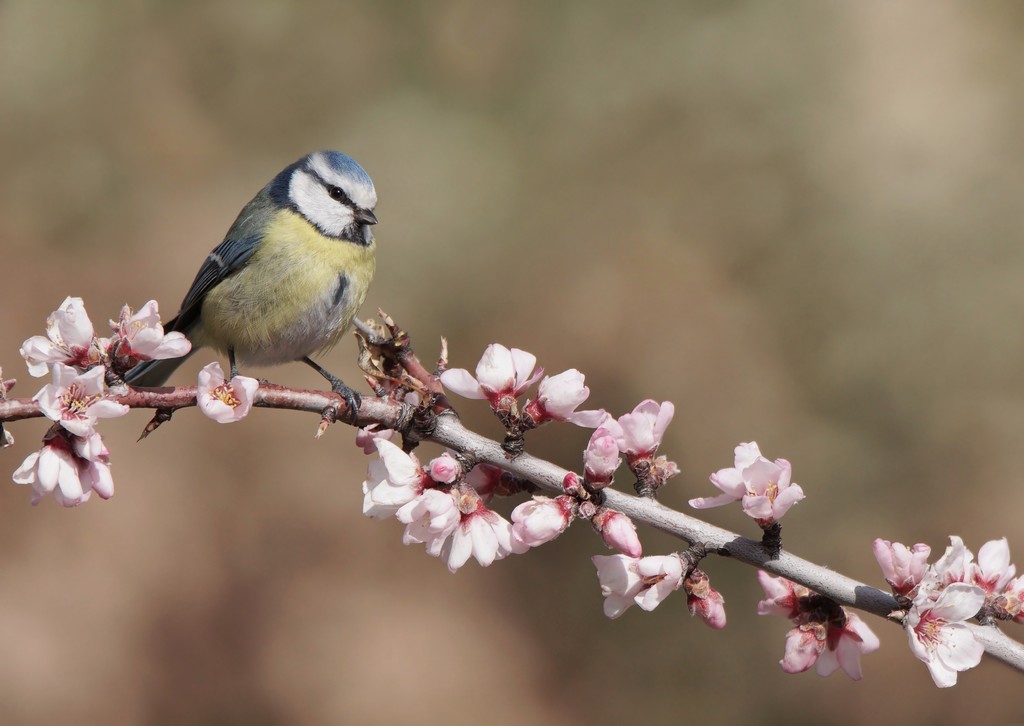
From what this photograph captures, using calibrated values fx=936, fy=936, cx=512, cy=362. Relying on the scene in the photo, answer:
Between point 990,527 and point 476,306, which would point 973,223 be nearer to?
point 990,527

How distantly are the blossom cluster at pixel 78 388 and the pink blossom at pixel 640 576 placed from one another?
697 mm

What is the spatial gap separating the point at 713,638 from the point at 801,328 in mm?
1175

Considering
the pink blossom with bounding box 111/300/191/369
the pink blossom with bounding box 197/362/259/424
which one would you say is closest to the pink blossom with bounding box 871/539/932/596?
the pink blossom with bounding box 197/362/259/424

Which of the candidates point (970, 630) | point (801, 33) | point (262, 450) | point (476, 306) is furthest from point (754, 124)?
point (970, 630)

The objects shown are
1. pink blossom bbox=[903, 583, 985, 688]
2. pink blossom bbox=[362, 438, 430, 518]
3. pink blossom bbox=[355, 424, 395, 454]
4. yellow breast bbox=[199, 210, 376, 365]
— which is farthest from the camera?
yellow breast bbox=[199, 210, 376, 365]

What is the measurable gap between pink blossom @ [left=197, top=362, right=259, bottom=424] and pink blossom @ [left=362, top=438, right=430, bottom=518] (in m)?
0.19

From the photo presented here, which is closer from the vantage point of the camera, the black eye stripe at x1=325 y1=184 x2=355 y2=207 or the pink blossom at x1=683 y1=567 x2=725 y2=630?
the pink blossom at x1=683 y1=567 x2=725 y2=630

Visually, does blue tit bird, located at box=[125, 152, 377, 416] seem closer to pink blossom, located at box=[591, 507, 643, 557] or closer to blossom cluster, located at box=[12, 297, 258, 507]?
blossom cluster, located at box=[12, 297, 258, 507]

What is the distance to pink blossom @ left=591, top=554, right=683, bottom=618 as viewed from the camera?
A: 4.20 feet

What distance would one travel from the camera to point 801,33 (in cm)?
378

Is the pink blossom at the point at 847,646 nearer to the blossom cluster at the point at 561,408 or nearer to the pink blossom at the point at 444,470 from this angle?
the blossom cluster at the point at 561,408

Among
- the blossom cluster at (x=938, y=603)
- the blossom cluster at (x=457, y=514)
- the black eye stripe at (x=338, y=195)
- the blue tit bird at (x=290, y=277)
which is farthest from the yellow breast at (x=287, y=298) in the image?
the blossom cluster at (x=938, y=603)

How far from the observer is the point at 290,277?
245cm

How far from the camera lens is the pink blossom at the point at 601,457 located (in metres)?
1.28
